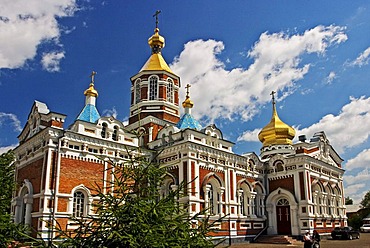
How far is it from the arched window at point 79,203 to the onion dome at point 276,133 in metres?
17.1

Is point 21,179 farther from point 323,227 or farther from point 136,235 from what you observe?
point 323,227

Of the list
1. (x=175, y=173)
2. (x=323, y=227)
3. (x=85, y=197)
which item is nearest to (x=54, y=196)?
(x=85, y=197)

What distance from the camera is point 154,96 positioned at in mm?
25141

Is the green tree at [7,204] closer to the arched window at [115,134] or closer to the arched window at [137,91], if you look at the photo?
the arched window at [115,134]

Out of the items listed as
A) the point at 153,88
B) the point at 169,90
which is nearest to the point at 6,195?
the point at 153,88

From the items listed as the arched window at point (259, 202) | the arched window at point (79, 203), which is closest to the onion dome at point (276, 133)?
the arched window at point (259, 202)

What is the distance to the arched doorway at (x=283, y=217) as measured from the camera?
2350 cm

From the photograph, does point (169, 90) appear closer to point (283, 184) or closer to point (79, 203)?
point (283, 184)

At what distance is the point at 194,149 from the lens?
787 inches

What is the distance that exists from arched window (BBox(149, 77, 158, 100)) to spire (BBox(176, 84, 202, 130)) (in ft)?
7.22

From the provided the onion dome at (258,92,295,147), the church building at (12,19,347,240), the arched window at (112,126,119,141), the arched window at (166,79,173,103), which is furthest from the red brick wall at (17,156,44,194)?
the onion dome at (258,92,295,147)

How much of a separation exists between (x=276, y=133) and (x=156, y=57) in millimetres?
11853

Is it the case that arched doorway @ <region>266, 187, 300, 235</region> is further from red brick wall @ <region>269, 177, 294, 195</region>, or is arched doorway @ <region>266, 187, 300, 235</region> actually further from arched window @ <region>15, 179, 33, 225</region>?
arched window @ <region>15, 179, 33, 225</region>

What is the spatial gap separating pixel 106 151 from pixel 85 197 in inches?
106
